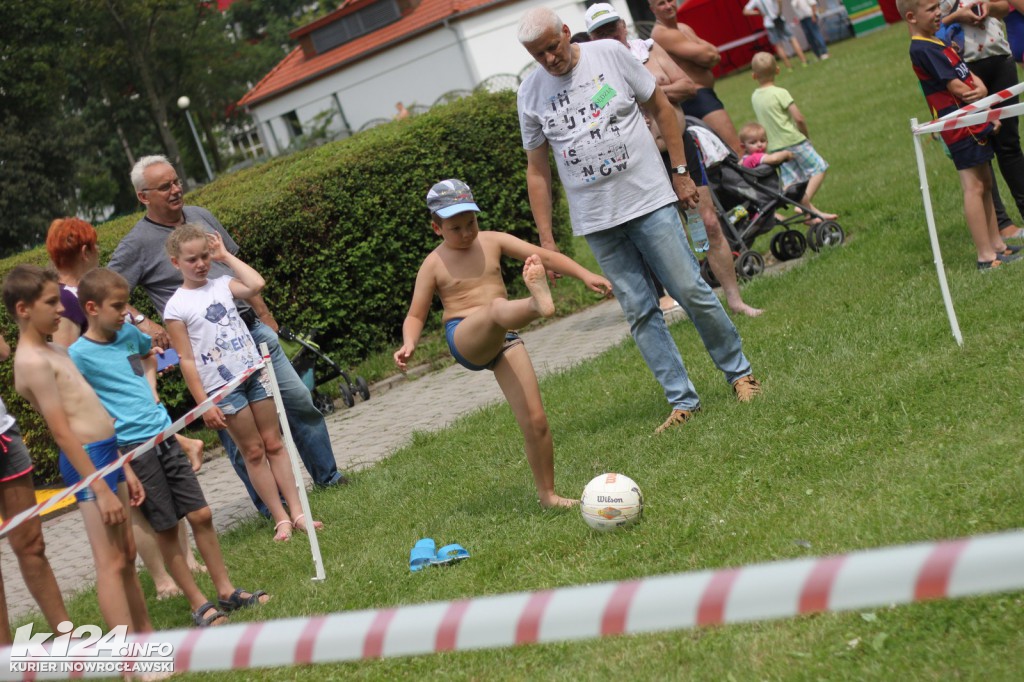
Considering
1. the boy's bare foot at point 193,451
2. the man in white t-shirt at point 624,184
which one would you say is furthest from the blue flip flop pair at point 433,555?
the man in white t-shirt at point 624,184

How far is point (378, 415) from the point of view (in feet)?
35.0

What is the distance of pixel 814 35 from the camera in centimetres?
2700

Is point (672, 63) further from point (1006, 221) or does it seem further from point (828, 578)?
point (828, 578)

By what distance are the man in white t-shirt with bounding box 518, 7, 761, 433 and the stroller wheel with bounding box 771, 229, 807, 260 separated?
14.5 feet

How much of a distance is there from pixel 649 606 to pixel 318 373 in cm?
986

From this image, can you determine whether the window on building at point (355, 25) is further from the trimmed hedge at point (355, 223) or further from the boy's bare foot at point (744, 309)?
the boy's bare foot at point (744, 309)

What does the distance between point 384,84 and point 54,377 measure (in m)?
40.5

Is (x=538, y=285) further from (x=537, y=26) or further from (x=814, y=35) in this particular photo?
(x=814, y=35)

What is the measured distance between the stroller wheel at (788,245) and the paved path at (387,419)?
1720 millimetres

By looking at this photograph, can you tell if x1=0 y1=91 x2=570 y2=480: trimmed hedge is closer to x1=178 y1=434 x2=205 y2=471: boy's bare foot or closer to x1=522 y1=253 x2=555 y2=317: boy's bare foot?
x1=178 y1=434 x2=205 y2=471: boy's bare foot

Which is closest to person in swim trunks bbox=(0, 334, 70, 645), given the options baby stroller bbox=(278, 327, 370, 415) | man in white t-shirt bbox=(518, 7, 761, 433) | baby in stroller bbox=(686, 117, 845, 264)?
man in white t-shirt bbox=(518, 7, 761, 433)

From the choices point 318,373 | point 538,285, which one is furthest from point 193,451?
point 318,373

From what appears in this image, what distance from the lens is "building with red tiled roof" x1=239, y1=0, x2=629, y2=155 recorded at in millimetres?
42000

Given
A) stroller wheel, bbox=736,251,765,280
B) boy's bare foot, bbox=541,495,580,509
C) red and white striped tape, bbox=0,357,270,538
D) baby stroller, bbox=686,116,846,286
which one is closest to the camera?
red and white striped tape, bbox=0,357,270,538
